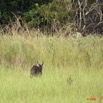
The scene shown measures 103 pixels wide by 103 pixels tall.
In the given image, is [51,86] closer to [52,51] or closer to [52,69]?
[52,69]

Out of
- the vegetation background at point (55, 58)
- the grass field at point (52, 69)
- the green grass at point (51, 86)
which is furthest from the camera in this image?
the vegetation background at point (55, 58)

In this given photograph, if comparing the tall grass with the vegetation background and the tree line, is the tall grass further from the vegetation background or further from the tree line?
the tree line

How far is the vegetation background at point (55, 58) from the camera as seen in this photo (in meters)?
6.96

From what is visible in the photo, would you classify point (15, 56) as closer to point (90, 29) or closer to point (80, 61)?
point (80, 61)

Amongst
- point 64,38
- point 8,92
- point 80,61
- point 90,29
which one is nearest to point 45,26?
point 90,29

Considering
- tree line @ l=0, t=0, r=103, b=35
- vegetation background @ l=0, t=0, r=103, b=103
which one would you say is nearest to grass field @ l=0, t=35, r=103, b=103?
vegetation background @ l=0, t=0, r=103, b=103

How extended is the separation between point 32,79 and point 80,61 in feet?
7.48

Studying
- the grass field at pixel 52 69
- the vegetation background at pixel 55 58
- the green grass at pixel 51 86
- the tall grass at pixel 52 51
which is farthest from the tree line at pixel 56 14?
the green grass at pixel 51 86

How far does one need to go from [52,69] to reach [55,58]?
0.88 meters

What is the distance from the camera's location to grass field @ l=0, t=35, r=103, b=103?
6.82 m

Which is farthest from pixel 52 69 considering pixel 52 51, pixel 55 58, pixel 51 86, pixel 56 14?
pixel 56 14

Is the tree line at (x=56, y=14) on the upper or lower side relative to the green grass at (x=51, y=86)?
upper

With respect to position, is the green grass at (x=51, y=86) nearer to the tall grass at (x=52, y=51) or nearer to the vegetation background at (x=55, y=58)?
the vegetation background at (x=55, y=58)

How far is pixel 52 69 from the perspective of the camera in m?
9.52
